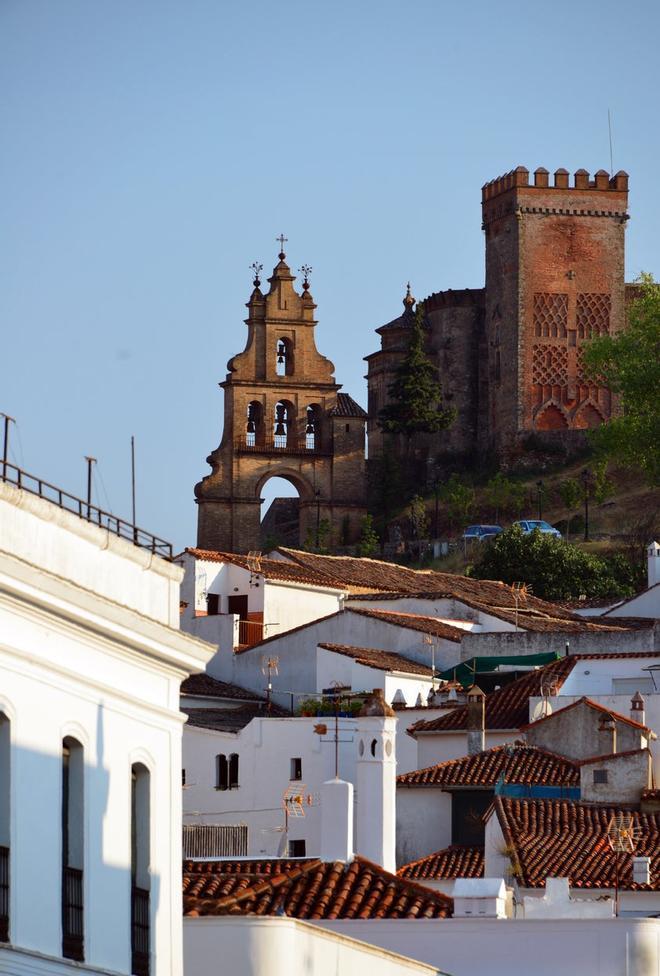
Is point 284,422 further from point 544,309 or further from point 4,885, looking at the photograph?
point 4,885

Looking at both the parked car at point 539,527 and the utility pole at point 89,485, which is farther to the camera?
the parked car at point 539,527

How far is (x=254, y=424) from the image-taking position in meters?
100

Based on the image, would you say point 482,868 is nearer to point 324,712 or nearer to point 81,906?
point 324,712

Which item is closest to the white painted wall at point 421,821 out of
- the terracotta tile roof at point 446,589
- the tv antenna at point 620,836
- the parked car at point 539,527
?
the tv antenna at point 620,836

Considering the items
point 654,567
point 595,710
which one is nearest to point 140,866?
point 595,710

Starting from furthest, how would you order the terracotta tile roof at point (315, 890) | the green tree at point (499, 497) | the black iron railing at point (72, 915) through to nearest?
the green tree at point (499, 497), the terracotta tile roof at point (315, 890), the black iron railing at point (72, 915)

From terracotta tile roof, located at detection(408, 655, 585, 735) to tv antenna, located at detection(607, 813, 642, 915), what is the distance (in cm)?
706

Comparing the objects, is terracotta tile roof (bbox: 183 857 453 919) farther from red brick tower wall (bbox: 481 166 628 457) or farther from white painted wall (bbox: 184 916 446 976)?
red brick tower wall (bbox: 481 166 628 457)

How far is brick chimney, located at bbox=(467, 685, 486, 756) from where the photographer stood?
4253cm

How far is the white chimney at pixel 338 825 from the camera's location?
2922cm

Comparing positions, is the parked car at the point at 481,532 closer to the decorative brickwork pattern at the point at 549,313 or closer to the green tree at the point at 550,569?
the green tree at the point at 550,569

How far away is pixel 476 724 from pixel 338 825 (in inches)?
524

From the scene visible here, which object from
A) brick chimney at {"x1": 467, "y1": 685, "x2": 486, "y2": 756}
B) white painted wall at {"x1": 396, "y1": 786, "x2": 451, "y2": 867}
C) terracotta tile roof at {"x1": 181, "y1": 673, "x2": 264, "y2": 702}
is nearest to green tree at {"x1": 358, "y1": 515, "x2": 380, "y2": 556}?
terracotta tile roof at {"x1": 181, "y1": 673, "x2": 264, "y2": 702}

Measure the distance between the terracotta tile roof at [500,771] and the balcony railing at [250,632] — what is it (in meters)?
14.8
